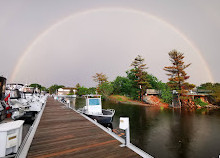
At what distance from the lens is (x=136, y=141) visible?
33.2 ft

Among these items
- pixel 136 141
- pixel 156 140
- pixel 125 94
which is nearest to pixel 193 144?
pixel 156 140

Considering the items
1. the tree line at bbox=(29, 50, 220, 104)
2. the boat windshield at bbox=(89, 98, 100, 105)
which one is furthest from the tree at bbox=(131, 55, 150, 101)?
the boat windshield at bbox=(89, 98, 100, 105)

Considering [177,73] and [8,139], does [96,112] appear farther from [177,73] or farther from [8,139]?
[177,73]

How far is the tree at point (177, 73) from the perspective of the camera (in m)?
29.4

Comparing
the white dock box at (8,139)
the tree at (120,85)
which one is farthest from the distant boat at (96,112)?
the tree at (120,85)

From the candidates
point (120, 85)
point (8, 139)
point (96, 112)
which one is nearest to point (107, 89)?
point (120, 85)

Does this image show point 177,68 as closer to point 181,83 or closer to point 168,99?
point 181,83

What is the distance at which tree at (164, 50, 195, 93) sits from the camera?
2942cm

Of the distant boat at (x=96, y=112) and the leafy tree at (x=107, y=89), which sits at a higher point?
the leafy tree at (x=107, y=89)

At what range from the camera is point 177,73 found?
3095 cm

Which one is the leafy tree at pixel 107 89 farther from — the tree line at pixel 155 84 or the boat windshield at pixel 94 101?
the boat windshield at pixel 94 101

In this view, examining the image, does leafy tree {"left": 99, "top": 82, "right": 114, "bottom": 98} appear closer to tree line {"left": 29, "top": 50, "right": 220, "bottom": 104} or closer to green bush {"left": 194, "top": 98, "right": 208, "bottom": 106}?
tree line {"left": 29, "top": 50, "right": 220, "bottom": 104}

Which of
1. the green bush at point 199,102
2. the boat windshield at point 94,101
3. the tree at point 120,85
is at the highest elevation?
the tree at point 120,85

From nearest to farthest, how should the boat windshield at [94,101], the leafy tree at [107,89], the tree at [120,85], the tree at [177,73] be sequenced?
the boat windshield at [94,101] < the tree at [177,73] < the tree at [120,85] < the leafy tree at [107,89]
